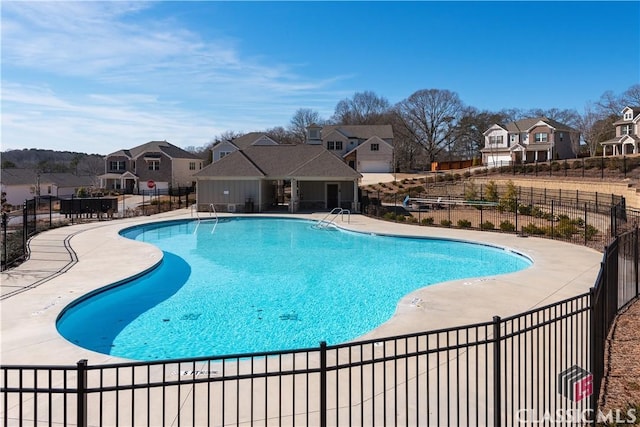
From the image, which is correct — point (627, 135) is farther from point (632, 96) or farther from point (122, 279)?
point (122, 279)

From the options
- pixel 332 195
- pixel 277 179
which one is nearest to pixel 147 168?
pixel 277 179

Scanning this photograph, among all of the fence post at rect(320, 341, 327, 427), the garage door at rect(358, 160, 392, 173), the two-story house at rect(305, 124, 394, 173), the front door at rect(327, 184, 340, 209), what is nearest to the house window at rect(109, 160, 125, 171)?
the two-story house at rect(305, 124, 394, 173)

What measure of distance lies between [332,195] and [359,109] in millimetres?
51499

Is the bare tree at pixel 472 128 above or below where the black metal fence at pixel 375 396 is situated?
above

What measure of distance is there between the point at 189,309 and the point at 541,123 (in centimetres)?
5791

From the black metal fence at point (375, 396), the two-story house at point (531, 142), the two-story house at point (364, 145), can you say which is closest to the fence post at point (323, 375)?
the black metal fence at point (375, 396)

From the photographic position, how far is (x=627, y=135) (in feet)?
172

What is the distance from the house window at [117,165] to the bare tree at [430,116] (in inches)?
1521

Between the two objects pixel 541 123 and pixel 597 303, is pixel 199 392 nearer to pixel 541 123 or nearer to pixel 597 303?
pixel 597 303

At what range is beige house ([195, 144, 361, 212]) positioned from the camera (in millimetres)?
33938

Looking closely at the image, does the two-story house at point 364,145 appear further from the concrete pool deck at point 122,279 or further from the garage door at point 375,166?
the concrete pool deck at point 122,279

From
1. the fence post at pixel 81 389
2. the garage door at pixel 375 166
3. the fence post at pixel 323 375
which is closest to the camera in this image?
the fence post at pixel 81 389

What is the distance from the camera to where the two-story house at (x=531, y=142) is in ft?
192

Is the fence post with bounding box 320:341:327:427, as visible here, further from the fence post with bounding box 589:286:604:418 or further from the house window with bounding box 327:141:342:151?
the house window with bounding box 327:141:342:151
